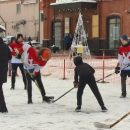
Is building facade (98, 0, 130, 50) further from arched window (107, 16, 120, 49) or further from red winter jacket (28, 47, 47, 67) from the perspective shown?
red winter jacket (28, 47, 47, 67)

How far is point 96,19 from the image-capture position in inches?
1575

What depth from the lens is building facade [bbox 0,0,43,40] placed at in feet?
166

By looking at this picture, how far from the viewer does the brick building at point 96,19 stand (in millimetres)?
37969

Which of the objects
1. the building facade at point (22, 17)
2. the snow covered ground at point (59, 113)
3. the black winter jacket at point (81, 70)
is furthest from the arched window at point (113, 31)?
the black winter jacket at point (81, 70)

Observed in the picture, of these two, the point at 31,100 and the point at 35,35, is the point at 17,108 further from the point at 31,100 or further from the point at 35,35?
the point at 35,35

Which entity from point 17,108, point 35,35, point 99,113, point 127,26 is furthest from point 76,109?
point 35,35

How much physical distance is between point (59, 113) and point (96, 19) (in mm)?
28996

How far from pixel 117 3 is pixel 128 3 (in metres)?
1.12

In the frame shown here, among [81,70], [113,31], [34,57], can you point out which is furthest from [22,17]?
[81,70]

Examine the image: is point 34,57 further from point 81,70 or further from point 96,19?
point 96,19

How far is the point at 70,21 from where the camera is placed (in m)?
42.2

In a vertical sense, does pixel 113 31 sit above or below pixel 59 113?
above

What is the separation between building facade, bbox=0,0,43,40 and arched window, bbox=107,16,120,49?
10.0m

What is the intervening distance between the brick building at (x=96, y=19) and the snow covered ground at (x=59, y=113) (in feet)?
73.3
